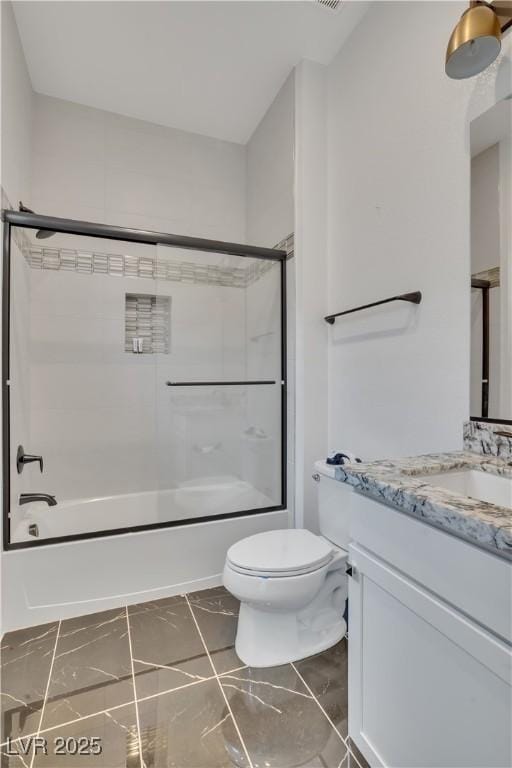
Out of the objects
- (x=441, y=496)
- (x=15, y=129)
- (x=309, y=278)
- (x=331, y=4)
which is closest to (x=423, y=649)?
(x=441, y=496)

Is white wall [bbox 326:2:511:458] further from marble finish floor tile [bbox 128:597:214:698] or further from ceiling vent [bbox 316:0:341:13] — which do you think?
marble finish floor tile [bbox 128:597:214:698]

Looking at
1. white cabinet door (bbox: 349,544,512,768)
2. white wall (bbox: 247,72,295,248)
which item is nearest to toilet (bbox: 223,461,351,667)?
white cabinet door (bbox: 349,544,512,768)

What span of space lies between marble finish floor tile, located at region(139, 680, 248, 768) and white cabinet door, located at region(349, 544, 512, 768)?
1.26ft

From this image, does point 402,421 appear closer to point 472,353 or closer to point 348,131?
point 472,353

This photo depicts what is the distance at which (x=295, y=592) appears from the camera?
140 centimetres

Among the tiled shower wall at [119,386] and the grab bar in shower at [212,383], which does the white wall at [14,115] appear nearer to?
the tiled shower wall at [119,386]

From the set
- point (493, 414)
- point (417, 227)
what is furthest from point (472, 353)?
point (417, 227)

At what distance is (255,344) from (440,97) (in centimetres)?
147

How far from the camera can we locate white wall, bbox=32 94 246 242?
7.87 ft

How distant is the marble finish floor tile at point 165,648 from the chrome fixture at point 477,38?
2247 millimetres

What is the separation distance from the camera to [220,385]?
2277 mm

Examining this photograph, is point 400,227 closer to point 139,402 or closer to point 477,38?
point 477,38

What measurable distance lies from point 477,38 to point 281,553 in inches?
72.4

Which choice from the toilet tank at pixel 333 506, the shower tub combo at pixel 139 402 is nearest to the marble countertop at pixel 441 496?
the toilet tank at pixel 333 506
